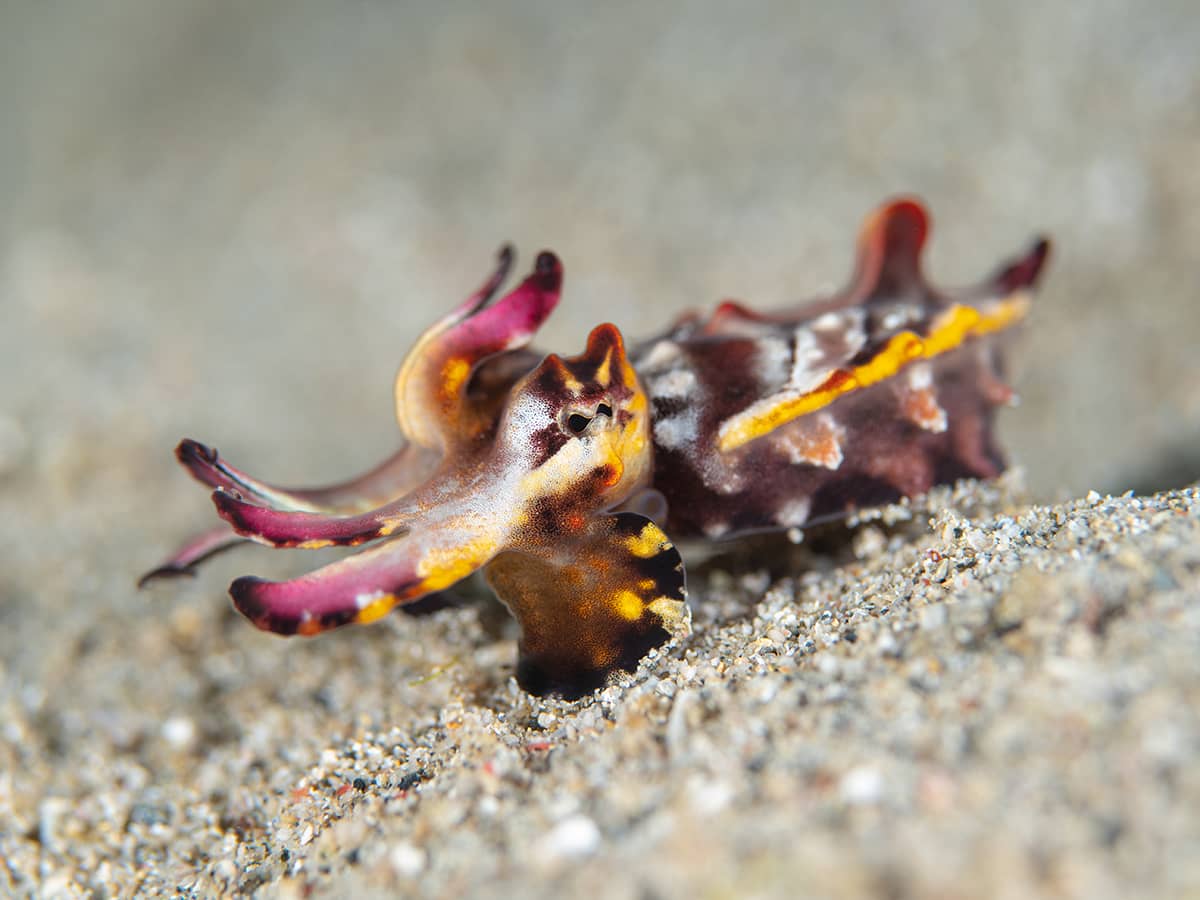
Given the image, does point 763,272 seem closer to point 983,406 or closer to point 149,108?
point 983,406

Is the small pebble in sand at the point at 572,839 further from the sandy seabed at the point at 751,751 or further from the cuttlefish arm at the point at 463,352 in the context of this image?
the cuttlefish arm at the point at 463,352

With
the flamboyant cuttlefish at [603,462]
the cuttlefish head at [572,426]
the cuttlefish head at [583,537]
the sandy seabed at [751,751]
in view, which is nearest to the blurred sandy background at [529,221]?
the sandy seabed at [751,751]

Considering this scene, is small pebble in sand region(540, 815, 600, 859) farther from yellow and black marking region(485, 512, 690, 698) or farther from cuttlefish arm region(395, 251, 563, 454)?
cuttlefish arm region(395, 251, 563, 454)

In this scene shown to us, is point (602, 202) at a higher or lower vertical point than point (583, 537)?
higher

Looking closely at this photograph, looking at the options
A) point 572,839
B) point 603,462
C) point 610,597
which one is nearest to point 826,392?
point 603,462

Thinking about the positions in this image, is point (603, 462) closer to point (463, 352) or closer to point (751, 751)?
point (463, 352)

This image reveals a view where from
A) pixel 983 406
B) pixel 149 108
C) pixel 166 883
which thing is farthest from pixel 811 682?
pixel 149 108

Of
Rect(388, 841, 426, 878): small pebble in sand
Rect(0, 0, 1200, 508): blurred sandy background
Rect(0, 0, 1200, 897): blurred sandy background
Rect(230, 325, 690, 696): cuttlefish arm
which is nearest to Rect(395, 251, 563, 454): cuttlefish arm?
Rect(230, 325, 690, 696): cuttlefish arm
